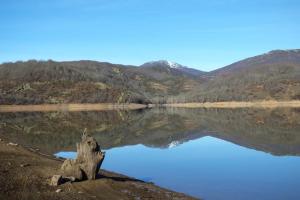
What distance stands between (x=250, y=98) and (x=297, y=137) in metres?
136

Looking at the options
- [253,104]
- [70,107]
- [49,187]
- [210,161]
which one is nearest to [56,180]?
[49,187]

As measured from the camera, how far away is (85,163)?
1536cm

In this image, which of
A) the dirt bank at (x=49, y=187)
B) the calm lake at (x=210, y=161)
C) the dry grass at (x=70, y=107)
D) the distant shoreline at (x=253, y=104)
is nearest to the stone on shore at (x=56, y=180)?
the dirt bank at (x=49, y=187)

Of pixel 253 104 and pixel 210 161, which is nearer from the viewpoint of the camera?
pixel 210 161

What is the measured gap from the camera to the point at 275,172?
2198 cm

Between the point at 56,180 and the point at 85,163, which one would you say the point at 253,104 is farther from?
the point at 56,180

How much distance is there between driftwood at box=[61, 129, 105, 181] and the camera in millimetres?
15070

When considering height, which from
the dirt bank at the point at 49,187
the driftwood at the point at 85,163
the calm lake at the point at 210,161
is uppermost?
the driftwood at the point at 85,163

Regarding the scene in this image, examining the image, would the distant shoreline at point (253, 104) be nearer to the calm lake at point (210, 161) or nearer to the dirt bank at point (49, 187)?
the calm lake at point (210, 161)

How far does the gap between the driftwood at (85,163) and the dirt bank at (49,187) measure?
1.17 ft

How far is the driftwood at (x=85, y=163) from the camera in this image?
49.4 ft

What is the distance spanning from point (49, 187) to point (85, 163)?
1.88 meters

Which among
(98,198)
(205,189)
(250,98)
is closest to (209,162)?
(205,189)

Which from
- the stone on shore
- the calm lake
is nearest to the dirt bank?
the stone on shore
